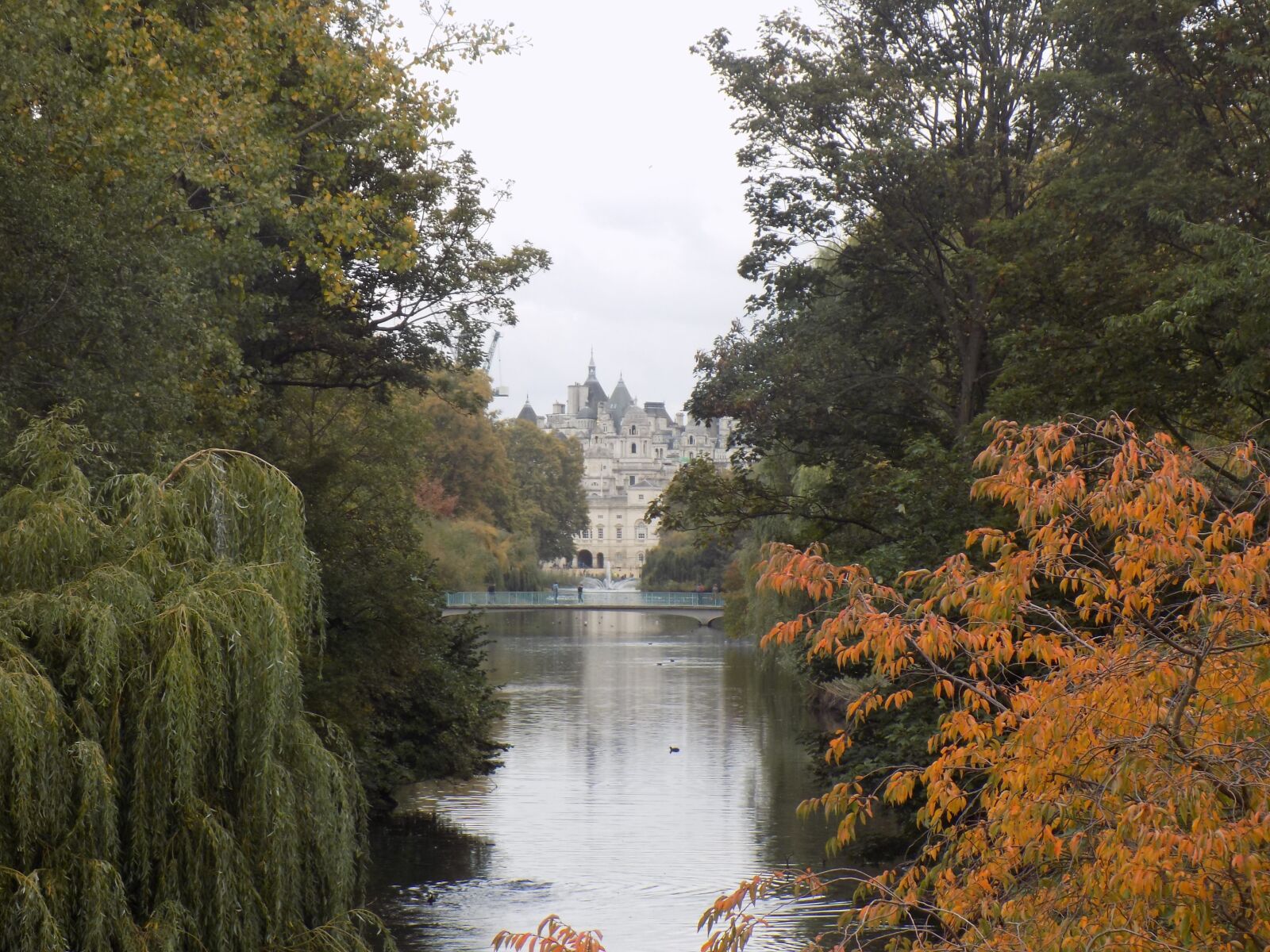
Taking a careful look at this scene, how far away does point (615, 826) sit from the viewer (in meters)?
21.3

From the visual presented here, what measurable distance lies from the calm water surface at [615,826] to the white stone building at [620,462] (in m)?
92.3

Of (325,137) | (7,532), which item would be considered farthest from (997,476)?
A: (325,137)

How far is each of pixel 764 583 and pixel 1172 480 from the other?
188 cm

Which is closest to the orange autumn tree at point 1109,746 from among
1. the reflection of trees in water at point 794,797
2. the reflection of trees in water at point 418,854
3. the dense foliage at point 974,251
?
the reflection of trees in water at point 794,797

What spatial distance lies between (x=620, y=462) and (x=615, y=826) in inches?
5908

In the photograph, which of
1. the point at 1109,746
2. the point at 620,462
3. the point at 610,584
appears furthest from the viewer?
the point at 620,462

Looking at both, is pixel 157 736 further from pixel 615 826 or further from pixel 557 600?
pixel 557 600

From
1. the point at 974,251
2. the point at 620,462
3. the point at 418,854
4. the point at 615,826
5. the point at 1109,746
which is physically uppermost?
the point at 620,462

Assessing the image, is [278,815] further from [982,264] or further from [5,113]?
[982,264]

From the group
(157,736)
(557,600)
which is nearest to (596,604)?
(557,600)

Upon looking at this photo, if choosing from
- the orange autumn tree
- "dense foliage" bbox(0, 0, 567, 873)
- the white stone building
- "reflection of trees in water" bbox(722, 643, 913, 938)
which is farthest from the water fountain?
the orange autumn tree

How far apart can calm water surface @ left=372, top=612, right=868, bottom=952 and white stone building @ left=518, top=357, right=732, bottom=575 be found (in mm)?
92253

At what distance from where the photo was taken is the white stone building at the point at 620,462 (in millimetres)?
152625

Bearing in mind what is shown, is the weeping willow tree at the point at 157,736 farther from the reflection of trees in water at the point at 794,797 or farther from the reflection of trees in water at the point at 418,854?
the reflection of trees in water at the point at 418,854
